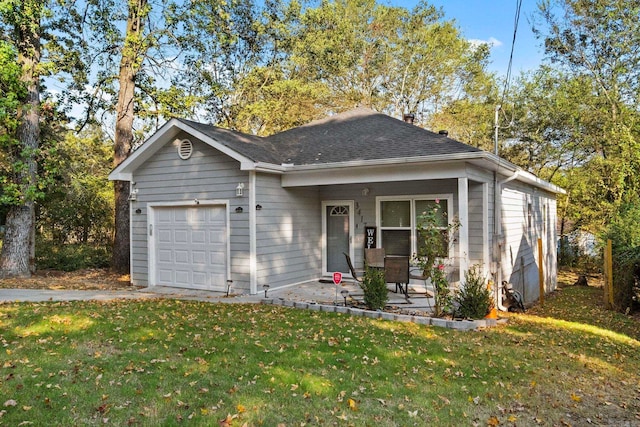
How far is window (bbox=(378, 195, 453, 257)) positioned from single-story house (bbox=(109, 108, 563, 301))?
0.08 feet

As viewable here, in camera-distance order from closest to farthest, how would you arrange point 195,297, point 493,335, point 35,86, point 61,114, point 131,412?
1. point 131,412
2. point 493,335
3. point 195,297
4. point 35,86
5. point 61,114

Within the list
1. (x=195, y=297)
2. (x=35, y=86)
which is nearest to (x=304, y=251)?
(x=195, y=297)

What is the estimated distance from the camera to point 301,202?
10.3m

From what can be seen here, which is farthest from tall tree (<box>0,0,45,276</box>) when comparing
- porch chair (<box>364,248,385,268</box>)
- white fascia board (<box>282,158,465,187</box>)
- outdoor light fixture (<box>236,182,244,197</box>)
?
porch chair (<box>364,248,385,268</box>)

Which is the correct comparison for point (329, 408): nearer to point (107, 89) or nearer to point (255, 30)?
point (107, 89)

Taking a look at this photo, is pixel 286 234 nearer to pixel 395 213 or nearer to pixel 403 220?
pixel 395 213

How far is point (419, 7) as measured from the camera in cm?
2597

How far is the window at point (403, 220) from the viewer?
381 inches

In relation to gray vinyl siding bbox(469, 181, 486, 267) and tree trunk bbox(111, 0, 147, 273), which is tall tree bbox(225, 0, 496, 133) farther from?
gray vinyl siding bbox(469, 181, 486, 267)

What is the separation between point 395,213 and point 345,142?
2.12 metres

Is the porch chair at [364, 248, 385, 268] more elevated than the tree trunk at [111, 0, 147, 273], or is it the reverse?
the tree trunk at [111, 0, 147, 273]

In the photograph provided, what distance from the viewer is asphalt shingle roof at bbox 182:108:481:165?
8617 millimetres

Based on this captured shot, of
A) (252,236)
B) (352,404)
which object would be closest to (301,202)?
(252,236)

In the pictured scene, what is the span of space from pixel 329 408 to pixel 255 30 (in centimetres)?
2192
